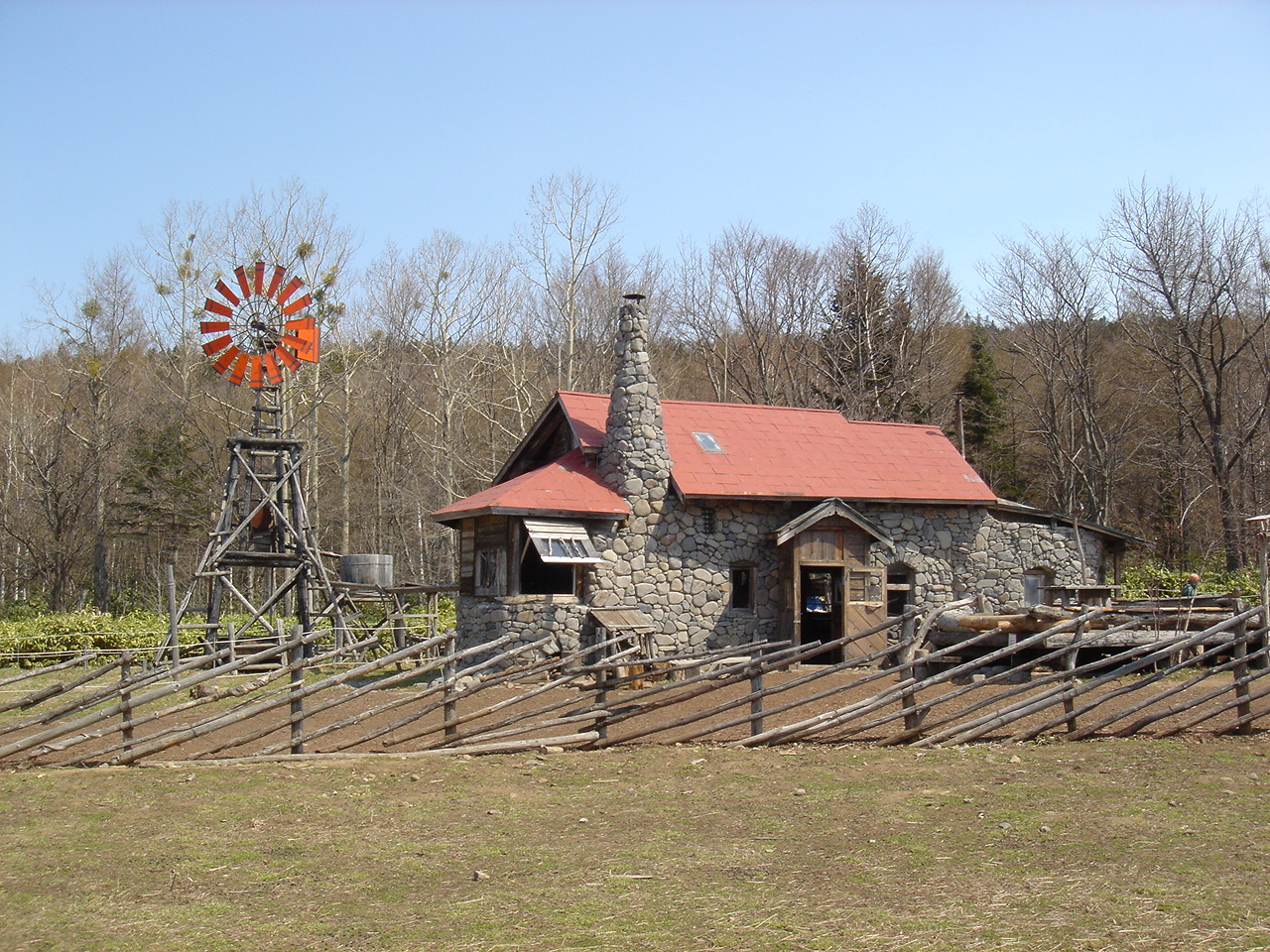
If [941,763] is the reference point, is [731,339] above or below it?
above

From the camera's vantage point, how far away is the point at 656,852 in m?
7.61

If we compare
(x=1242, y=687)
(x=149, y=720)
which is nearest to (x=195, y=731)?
(x=149, y=720)

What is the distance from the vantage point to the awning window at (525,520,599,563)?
1917cm

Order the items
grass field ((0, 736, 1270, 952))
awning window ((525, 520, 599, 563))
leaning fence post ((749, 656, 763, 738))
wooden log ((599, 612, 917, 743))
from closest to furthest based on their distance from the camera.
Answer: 1. grass field ((0, 736, 1270, 952))
2. wooden log ((599, 612, 917, 743))
3. leaning fence post ((749, 656, 763, 738))
4. awning window ((525, 520, 599, 563))

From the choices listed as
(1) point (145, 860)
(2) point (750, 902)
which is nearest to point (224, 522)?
(1) point (145, 860)

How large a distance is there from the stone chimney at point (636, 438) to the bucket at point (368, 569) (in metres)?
7.38

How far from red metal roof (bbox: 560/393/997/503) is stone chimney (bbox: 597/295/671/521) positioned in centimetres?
50

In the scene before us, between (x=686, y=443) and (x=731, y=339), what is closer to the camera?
(x=686, y=443)

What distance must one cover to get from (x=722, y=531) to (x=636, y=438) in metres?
2.40

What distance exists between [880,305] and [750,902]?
126 feet

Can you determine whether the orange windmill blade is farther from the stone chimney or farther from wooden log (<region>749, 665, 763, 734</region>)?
wooden log (<region>749, 665, 763, 734</region>)

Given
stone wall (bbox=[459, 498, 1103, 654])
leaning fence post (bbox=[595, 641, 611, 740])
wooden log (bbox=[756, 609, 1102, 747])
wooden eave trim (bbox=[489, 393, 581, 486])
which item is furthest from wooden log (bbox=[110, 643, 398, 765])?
wooden eave trim (bbox=[489, 393, 581, 486])

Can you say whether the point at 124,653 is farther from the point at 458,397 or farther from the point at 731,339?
the point at 731,339

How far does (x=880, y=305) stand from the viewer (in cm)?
4291
